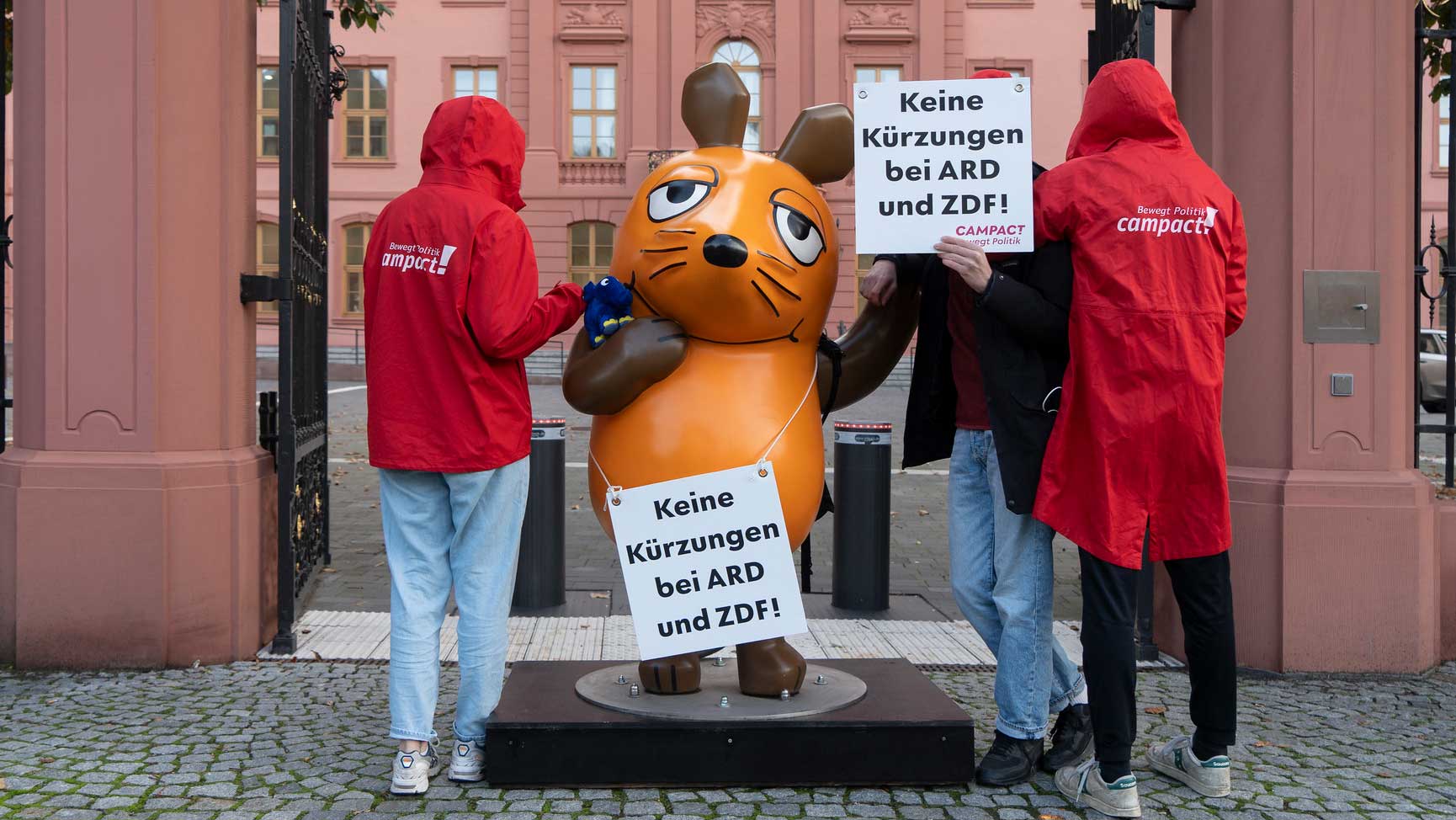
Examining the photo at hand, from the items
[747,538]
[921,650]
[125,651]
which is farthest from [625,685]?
[125,651]

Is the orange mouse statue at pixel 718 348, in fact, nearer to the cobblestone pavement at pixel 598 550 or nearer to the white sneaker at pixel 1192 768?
the white sneaker at pixel 1192 768

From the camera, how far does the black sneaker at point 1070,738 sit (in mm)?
3701

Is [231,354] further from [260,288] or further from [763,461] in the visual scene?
[763,461]

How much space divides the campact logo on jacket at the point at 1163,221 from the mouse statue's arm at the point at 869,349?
89 centimetres

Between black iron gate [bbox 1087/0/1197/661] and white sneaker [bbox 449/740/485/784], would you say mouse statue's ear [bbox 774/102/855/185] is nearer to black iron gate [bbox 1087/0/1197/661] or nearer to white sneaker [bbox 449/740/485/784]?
black iron gate [bbox 1087/0/1197/661]

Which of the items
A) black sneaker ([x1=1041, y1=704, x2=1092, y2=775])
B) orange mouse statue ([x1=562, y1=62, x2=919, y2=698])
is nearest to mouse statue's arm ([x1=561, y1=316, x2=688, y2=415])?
orange mouse statue ([x1=562, y1=62, x2=919, y2=698])

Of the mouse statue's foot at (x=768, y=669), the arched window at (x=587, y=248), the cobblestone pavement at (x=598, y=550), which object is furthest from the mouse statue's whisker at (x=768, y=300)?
the arched window at (x=587, y=248)

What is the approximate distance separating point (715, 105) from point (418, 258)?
1194mm

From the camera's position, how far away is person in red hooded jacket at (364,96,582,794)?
3.44 metres

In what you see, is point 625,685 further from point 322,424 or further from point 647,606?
point 322,424

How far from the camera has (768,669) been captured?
3.74 m

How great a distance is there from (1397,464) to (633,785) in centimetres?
342

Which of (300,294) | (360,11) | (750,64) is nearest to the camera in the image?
(300,294)

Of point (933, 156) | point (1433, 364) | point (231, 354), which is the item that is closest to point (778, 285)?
point (933, 156)
